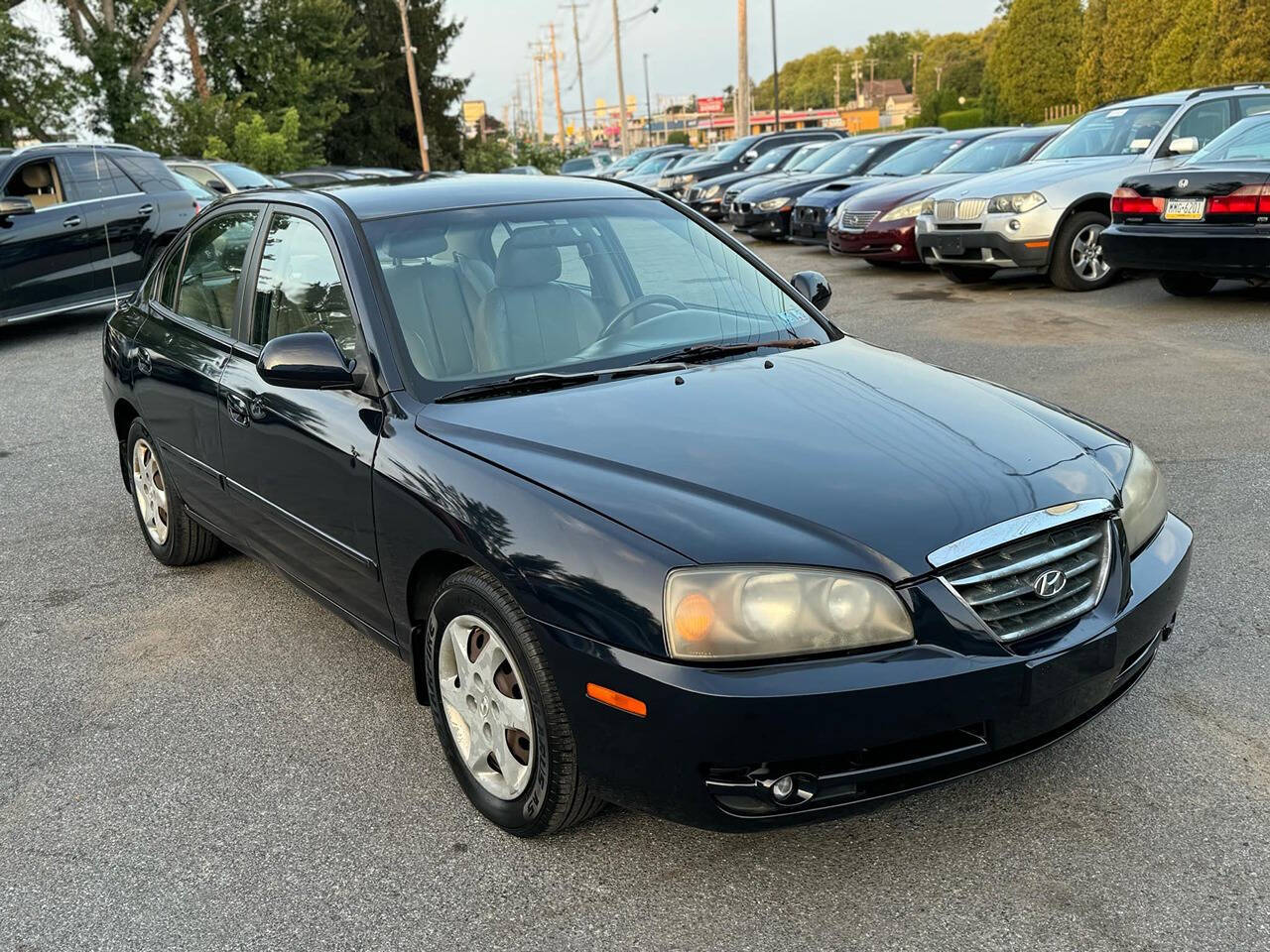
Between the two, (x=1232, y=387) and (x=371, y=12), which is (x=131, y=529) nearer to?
(x=1232, y=387)

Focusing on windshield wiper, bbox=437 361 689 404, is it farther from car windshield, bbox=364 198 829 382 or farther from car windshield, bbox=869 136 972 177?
car windshield, bbox=869 136 972 177

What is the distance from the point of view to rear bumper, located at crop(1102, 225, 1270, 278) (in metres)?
8.60

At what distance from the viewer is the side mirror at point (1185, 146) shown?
33.2 ft

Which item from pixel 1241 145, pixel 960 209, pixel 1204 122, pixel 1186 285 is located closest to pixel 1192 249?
pixel 1241 145

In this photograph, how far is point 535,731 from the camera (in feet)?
9.16

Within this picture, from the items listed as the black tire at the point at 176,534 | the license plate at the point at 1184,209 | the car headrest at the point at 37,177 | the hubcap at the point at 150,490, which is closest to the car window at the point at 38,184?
the car headrest at the point at 37,177

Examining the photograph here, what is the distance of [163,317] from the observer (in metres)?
4.89

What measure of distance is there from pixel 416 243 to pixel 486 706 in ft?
4.80

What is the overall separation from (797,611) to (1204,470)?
3799mm

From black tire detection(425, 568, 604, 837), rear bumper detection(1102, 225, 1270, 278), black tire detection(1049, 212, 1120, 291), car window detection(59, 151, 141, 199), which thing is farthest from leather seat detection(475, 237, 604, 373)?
car window detection(59, 151, 141, 199)

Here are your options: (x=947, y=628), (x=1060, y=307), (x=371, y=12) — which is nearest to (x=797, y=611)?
(x=947, y=628)

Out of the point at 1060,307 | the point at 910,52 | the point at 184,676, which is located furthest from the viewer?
the point at 910,52

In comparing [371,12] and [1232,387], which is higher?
[371,12]

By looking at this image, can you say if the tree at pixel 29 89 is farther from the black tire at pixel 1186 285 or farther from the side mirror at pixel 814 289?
the side mirror at pixel 814 289
